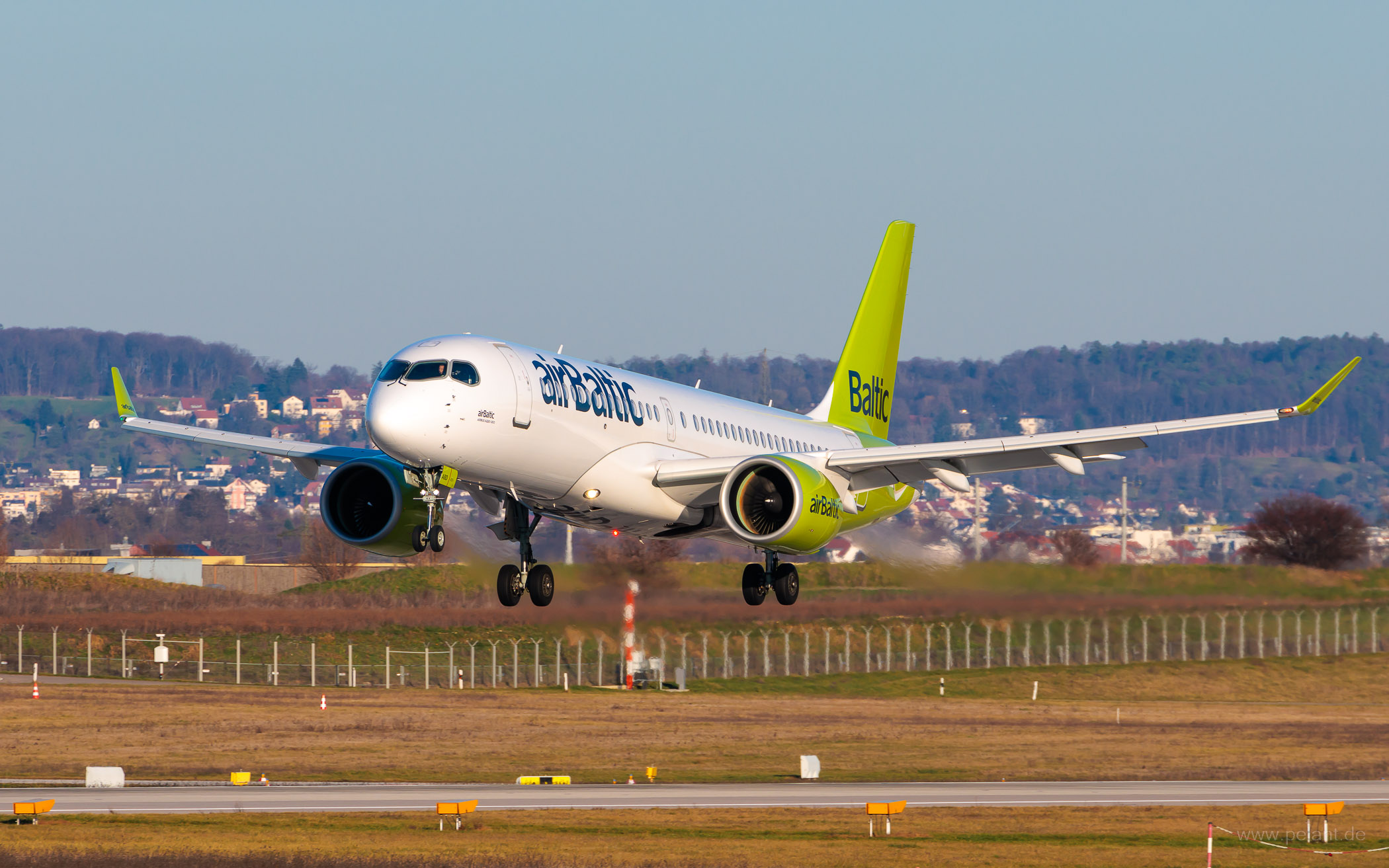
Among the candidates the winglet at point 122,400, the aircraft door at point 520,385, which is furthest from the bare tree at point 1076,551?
the winglet at point 122,400

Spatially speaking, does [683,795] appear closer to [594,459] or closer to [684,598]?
[684,598]

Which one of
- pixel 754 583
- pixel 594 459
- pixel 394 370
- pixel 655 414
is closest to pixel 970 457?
pixel 754 583

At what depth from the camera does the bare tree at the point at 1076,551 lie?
70500 mm

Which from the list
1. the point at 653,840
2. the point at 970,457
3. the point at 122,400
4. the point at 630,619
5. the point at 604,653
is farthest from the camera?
the point at 604,653

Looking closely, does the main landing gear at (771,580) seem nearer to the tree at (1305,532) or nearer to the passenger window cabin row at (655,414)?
the passenger window cabin row at (655,414)

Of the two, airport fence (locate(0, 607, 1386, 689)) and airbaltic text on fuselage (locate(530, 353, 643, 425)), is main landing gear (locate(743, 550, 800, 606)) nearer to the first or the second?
airbaltic text on fuselage (locate(530, 353, 643, 425))

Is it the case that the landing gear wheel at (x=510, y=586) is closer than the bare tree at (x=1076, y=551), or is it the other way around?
the landing gear wheel at (x=510, y=586)

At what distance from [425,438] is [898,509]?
1904 centimetres

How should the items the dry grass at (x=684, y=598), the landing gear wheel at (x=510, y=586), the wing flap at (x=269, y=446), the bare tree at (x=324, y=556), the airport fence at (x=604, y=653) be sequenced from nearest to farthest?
the landing gear wheel at (x=510, y=586) < the wing flap at (x=269, y=446) < the dry grass at (x=684, y=598) < the airport fence at (x=604, y=653) < the bare tree at (x=324, y=556)

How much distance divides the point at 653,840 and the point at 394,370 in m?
23.0

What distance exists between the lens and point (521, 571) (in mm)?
38875

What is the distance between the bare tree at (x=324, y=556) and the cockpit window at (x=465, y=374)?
102783mm

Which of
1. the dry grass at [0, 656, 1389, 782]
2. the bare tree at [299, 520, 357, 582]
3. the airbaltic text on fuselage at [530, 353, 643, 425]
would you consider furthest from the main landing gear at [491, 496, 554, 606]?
the bare tree at [299, 520, 357, 582]

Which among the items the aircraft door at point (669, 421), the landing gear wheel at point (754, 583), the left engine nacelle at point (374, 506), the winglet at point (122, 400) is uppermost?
the winglet at point (122, 400)
